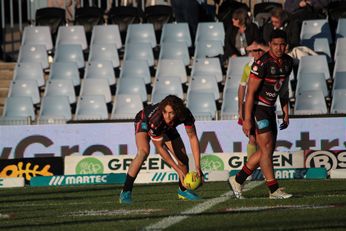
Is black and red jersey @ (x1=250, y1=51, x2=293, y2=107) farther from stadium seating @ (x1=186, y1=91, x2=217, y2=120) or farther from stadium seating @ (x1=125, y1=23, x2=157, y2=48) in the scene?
stadium seating @ (x1=125, y1=23, x2=157, y2=48)

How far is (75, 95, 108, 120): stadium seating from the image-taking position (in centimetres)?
2247

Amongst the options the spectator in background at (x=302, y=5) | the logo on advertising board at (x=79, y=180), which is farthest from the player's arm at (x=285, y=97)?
the spectator in background at (x=302, y=5)

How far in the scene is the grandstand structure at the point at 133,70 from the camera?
2211 cm

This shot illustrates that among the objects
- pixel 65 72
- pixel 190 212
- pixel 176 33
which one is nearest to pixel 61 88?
pixel 65 72

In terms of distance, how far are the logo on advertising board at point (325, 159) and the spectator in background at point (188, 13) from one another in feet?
21.1

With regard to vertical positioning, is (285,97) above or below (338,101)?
above

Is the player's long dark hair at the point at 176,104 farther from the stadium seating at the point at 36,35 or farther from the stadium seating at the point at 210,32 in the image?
the stadium seating at the point at 36,35

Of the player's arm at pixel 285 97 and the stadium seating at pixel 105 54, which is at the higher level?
the player's arm at pixel 285 97

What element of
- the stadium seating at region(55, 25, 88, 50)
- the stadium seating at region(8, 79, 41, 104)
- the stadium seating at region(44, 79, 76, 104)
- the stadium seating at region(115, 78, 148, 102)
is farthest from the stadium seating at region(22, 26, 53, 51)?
the stadium seating at region(115, 78, 148, 102)

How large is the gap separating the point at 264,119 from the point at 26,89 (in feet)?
34.8

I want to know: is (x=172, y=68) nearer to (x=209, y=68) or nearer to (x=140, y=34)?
(x=209, y=68)

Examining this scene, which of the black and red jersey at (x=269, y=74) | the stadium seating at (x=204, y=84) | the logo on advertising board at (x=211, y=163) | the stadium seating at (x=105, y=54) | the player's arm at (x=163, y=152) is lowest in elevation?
the logo on advertising board at (x=211, y=163)

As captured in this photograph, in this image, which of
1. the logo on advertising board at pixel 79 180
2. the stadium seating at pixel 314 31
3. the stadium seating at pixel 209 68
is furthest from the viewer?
the stadium seating at pixel 314 31

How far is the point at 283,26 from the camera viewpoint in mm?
22422
